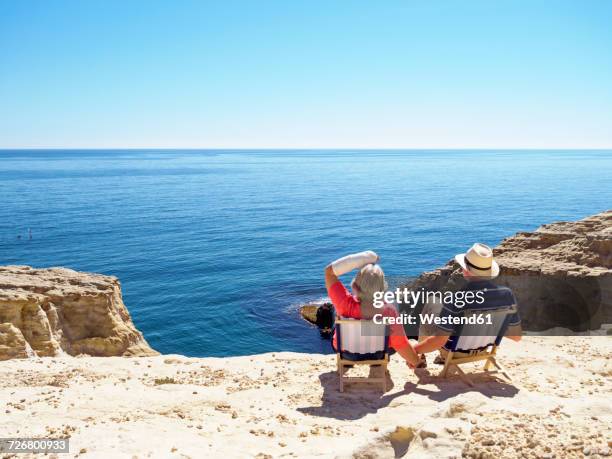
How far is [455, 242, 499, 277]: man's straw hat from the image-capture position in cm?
712

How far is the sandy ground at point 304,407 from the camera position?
4.70 meters

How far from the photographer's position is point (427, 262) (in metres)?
36.7

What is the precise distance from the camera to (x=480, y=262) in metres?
7.16

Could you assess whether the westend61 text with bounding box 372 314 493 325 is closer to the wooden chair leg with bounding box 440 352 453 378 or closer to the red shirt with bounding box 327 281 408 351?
the red shirt with bounding box 327 281 408 351

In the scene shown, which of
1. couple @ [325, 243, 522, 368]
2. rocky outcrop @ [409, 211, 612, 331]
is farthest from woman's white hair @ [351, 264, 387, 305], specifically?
rocky outcrop @ [409, 211, 612, 331]

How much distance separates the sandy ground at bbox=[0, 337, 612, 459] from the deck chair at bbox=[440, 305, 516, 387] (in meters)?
0.28

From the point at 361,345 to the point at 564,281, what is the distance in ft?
35.0

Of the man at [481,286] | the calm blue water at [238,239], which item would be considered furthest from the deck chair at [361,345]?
the calm blue water at [238,239]

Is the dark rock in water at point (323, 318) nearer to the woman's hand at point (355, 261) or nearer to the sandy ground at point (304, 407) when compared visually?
the sandy ground at point (304, 407)

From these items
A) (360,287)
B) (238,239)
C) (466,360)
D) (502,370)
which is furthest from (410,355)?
(238,239)

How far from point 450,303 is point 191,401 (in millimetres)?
4300

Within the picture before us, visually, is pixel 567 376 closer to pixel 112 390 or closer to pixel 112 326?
pixel 112 390

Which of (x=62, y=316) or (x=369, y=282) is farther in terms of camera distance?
(x=62, y=316)

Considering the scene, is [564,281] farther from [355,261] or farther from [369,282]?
[355,261]
